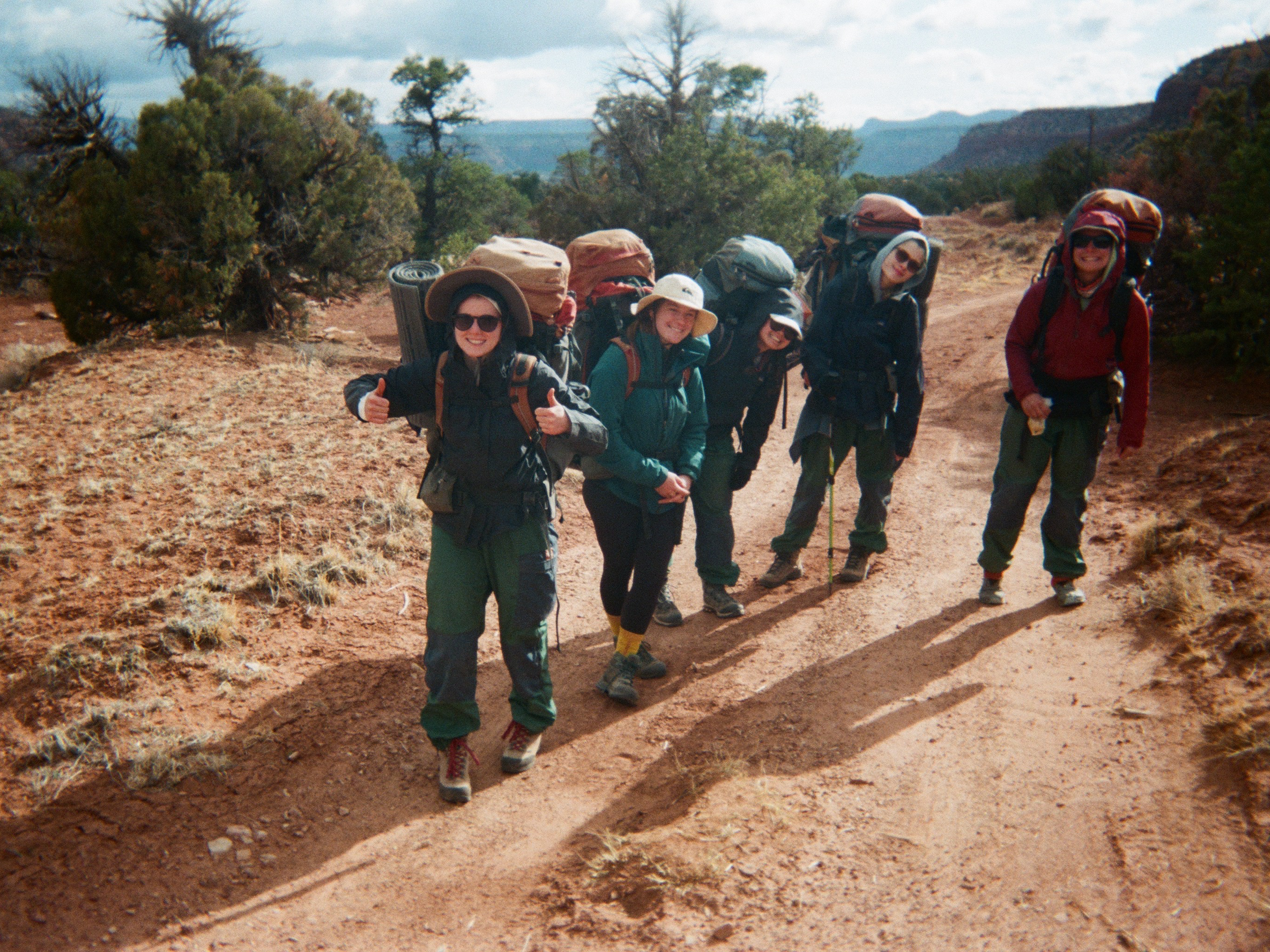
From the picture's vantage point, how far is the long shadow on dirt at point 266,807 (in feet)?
9.81

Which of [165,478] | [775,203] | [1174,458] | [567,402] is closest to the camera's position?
[567,402]

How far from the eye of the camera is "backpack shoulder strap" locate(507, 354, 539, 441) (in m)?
3.23

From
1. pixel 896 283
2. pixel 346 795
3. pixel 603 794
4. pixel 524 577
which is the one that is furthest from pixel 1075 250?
pixel 346 795

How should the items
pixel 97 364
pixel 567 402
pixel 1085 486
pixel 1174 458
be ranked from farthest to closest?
1. pixel 97 364
2. pixel 1174 458
3. pixel 1085 486
4. pixel 567 402

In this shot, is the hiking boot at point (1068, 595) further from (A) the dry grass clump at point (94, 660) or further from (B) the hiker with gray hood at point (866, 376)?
(A) the dry grass clump at point (94, 660)

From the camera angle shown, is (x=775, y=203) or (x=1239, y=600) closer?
(x=1239, y=600)

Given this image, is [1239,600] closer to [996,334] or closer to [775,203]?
[996,334]

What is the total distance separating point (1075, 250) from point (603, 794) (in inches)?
136

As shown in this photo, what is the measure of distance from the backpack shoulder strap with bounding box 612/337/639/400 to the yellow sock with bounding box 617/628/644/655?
3.81ft

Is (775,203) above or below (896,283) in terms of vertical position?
above

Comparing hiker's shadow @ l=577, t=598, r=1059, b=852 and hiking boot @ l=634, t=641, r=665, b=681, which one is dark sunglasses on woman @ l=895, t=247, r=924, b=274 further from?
hiking boot @ l=634, t=641, r=665, b=681

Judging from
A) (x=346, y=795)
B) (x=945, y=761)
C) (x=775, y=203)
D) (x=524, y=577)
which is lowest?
(x=346, y=795)

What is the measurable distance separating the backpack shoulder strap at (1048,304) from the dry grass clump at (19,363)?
31.6 ft

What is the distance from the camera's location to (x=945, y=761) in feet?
11.6
